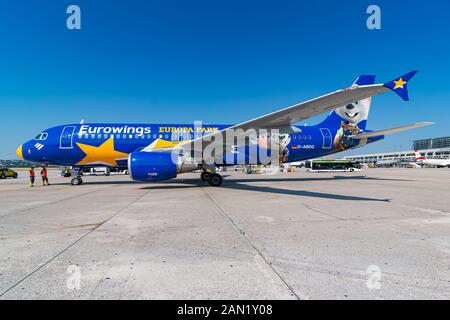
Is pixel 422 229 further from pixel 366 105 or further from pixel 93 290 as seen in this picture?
pixel 366 105

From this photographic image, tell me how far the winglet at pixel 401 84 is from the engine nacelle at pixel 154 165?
8834 millimetres

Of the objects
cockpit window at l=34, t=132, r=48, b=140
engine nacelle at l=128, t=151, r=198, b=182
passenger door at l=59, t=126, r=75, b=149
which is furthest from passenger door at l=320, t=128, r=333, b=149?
cockpit window at l=34, t=132, r=48, b=140

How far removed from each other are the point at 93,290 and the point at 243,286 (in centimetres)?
142

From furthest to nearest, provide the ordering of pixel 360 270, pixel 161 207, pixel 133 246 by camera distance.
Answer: pixel 161 207 < pixel 133 246 < pixel 360 270

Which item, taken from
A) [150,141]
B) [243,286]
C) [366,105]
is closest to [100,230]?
[243,286]

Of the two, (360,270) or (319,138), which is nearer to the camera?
(360,270)

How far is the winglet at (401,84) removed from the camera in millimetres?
6105

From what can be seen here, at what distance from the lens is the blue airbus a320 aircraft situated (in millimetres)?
10641

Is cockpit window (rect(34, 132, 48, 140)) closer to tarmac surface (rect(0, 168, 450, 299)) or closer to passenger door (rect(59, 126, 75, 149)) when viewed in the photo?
passenger door (rect(59, 126, 75, 149))

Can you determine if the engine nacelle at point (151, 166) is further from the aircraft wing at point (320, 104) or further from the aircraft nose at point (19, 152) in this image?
the aircraft nose at point (19, 152)

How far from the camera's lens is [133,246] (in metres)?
3.66

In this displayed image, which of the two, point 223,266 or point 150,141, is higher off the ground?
point 150,141

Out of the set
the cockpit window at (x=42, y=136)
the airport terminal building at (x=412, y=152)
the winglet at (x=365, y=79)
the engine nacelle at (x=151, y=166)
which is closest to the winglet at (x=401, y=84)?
the winglet at (x=365, y=79)

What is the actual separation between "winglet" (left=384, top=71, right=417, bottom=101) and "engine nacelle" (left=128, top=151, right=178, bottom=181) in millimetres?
9001
